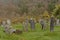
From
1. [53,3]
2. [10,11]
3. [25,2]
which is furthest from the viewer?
[25,2]

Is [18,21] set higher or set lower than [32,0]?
lower

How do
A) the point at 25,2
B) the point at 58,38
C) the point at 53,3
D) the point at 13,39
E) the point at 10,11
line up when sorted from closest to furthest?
1. the point at 13,39
2. the point at 58,38
3. the point at 53,3
4. the point at 10,11
5. the point at 25,2

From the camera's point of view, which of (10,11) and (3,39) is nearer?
(3,39)

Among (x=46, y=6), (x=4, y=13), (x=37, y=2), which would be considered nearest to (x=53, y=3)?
(x=46, y=6)

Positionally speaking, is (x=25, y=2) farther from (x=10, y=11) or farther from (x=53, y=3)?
(x=53, y=3)

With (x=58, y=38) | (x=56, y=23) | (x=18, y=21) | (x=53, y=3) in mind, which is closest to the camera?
(x=58, y=38)

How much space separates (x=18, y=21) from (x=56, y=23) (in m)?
13.4

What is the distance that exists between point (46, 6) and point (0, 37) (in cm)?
3912

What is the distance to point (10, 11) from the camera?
6306cm

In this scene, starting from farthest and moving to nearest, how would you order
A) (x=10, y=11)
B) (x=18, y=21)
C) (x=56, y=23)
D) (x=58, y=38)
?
(x=10, y=11)
(x=18, y=21)
(x=56, y=23)
(x=58, y=38)

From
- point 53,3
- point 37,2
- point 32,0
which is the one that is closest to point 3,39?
point 53,3

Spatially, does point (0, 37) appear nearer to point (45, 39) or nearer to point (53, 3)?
point (45, 39)

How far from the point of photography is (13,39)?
68.0 ft

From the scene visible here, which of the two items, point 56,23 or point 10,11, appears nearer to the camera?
point 56,23
